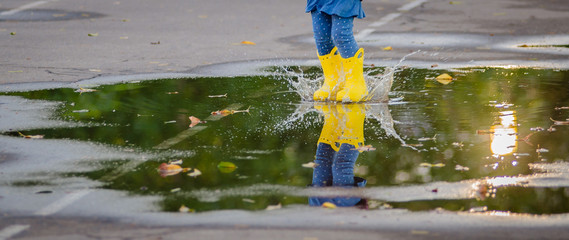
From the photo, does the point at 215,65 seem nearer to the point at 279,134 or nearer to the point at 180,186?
the point at 279,134

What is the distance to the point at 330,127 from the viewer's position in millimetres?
7766

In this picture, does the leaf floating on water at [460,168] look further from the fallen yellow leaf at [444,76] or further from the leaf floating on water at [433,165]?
the fallen yellow leaf at [444,76]

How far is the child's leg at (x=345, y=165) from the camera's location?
607cm

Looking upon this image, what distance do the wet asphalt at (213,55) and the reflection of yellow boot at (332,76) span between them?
2106 millimetres

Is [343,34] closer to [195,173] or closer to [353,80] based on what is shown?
[353,80]

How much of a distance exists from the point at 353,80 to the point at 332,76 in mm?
209

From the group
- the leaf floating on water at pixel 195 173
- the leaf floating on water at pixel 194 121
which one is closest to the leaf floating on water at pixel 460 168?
the leaf floating on water at pixel 195 173

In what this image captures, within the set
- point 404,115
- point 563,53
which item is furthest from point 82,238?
point 563,53

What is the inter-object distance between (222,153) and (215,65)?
468 centimetres

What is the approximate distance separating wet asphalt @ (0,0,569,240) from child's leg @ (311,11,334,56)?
85.9 inches

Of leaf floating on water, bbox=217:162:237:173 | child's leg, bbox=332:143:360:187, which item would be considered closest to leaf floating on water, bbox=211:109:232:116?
child's leg, bbox=332:143:360:187

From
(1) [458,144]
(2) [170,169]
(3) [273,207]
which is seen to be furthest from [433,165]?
(2) [170,169]

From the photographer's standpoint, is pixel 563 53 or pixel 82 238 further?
pixel 563 53

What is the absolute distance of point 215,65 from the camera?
11.4 m
